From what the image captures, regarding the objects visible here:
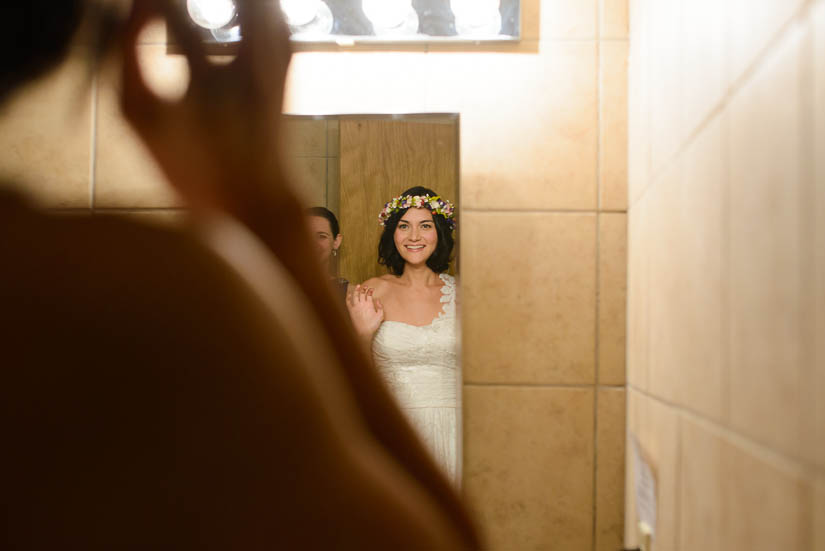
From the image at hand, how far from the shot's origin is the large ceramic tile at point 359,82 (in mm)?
1154

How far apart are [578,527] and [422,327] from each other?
43 cm

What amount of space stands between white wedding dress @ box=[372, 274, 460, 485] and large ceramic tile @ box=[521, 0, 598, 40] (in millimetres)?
466

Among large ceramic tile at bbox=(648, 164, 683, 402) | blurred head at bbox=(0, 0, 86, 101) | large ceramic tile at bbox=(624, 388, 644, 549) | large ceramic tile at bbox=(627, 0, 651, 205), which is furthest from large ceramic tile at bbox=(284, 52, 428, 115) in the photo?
blurred head at bbox=(0, 0, 86, 101)

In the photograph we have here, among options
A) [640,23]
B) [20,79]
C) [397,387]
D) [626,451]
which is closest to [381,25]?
[640,23]

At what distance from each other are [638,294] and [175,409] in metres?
0.93

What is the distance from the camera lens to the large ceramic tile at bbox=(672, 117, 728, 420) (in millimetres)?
592

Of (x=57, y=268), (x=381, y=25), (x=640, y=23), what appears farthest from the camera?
(x=381, y=25)

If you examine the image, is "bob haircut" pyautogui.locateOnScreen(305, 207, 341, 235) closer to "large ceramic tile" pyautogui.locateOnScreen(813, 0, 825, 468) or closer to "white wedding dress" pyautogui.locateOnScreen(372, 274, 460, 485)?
"white wedding dress" pyautogui.locateOnScreen(372, 274, 460, 485)

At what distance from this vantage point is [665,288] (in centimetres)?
83

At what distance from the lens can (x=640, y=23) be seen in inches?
41.1

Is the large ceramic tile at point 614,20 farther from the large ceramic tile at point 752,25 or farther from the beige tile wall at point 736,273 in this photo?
the large ceramic tile at point 752,25

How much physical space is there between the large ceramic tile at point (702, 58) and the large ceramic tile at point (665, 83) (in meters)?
0.03

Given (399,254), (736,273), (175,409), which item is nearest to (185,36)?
(175,409)

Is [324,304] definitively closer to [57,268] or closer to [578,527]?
[57,268]
